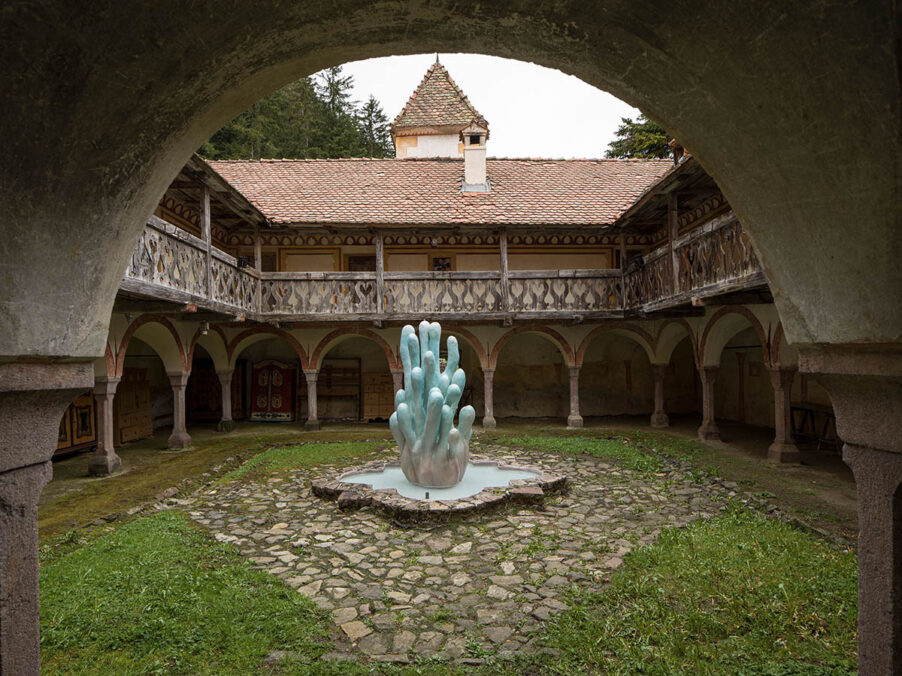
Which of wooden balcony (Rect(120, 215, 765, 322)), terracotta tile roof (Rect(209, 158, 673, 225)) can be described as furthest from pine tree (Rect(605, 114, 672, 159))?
wooden balcony (Rect(120, 215, 765, 322))

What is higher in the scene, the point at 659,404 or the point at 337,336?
the point at 337,336

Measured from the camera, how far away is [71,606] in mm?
4418

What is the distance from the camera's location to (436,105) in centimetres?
2166

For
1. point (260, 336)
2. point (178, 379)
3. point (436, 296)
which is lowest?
point (178, 379)

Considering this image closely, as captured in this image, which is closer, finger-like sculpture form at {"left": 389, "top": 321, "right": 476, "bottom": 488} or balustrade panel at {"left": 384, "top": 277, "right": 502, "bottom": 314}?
finger-like sculpture form at {"left": 389, "top": 321, "right": 476, "bottom": 488}

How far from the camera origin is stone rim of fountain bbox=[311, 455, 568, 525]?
6.72 m

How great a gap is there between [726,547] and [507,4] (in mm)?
5802

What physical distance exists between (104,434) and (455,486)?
7.13 m

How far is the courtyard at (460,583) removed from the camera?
12.4ft

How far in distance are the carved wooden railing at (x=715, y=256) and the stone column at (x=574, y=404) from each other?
4.96m

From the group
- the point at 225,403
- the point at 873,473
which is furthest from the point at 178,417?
the point at 873,473

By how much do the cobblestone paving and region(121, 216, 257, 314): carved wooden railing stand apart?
351 cm

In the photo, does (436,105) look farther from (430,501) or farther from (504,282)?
(430,501)

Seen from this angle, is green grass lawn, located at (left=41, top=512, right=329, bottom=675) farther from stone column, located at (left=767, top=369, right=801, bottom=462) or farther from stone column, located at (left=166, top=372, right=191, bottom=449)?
stone column, located at (left=767, top=369, right=801, bottom=462)
